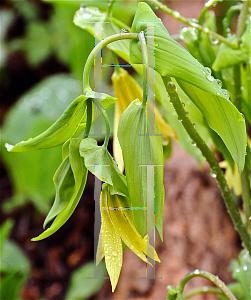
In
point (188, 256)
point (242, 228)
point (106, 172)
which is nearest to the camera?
point (106, 172)

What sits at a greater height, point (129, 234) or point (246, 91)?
point (246, 91)

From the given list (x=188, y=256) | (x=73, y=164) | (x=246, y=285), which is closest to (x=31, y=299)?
(x=188, y=256)

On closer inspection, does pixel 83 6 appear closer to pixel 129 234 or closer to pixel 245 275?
pixel 129 234

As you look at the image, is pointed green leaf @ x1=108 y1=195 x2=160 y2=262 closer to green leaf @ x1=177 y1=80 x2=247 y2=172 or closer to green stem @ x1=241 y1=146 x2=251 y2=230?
green leaf @ x1=177 y1=80 x2=247 y2=172

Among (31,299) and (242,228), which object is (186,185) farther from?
(31,299)

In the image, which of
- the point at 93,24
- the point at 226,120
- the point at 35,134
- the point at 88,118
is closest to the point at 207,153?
the point at 226,120

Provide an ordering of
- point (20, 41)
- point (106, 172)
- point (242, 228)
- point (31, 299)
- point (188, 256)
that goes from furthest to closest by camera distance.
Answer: point (20, 41)
point (31, 299)
point (188, 256)
point (242, 228)
point (106, 172)
